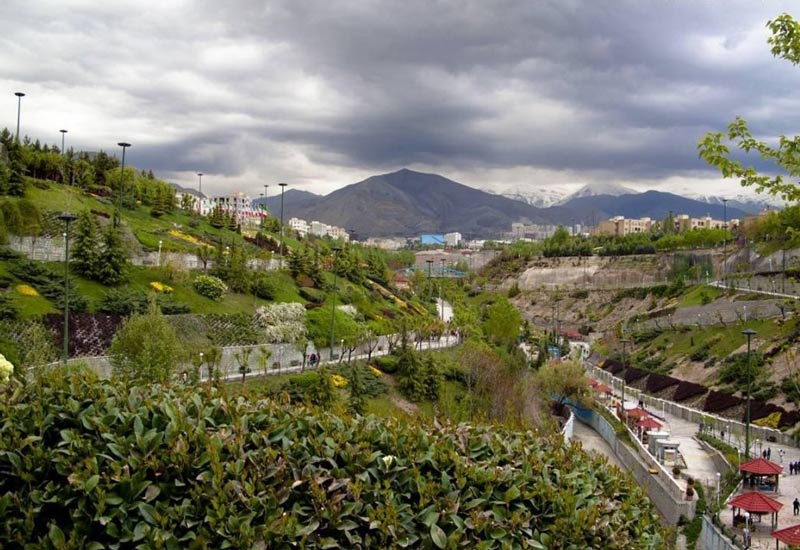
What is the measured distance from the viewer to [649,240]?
121812mm

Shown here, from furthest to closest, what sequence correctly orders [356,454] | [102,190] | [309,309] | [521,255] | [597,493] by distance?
[521,255] < [102,190] < [309,309] < [597,493] < [356,454]

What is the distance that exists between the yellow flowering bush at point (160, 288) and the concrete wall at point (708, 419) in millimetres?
31689

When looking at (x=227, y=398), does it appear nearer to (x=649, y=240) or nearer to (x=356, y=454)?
(x=356, y=454)

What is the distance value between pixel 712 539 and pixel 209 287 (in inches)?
1154

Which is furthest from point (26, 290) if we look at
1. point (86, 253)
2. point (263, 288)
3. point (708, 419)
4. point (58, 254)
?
point (708, 419)

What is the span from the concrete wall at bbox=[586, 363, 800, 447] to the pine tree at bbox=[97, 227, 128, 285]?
34.2 metres

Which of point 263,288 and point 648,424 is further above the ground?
point 263,288

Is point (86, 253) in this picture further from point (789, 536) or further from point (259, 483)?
point (259, 483)

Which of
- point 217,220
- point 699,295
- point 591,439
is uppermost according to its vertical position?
point 217,220

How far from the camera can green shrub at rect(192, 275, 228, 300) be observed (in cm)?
3894

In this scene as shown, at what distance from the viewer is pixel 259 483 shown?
495cm

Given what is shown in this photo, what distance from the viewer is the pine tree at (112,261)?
35.7m

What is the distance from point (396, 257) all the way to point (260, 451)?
5306 inches

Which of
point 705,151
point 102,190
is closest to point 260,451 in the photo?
point 705,151
